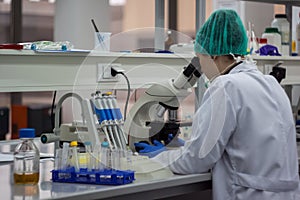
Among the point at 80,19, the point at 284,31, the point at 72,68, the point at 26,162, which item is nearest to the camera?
the point at 26,162

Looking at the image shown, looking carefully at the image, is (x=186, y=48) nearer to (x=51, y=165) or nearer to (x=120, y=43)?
(x=120, y=43)

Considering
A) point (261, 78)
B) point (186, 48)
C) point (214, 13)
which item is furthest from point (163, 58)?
point (261, 78)

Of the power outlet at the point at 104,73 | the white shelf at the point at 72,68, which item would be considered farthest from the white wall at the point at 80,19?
the power outlet at the point at 104,73

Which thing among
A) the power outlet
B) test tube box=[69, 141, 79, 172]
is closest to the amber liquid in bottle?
test tube box=[69, 141, 79, 172]

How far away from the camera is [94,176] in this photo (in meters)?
1.58

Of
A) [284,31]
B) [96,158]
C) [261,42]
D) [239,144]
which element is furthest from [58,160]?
[284,31]

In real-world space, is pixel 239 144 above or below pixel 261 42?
below

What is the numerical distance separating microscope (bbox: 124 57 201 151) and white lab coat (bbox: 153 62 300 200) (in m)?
0.27

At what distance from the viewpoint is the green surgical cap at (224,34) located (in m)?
1.85

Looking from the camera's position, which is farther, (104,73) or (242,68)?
(104,73)

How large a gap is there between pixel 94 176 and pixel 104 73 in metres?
0.63

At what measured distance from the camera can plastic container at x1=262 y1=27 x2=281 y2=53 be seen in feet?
9.59

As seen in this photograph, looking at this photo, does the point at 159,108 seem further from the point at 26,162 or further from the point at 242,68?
the point at 26,162

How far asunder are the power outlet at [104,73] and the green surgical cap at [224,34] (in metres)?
0.43
